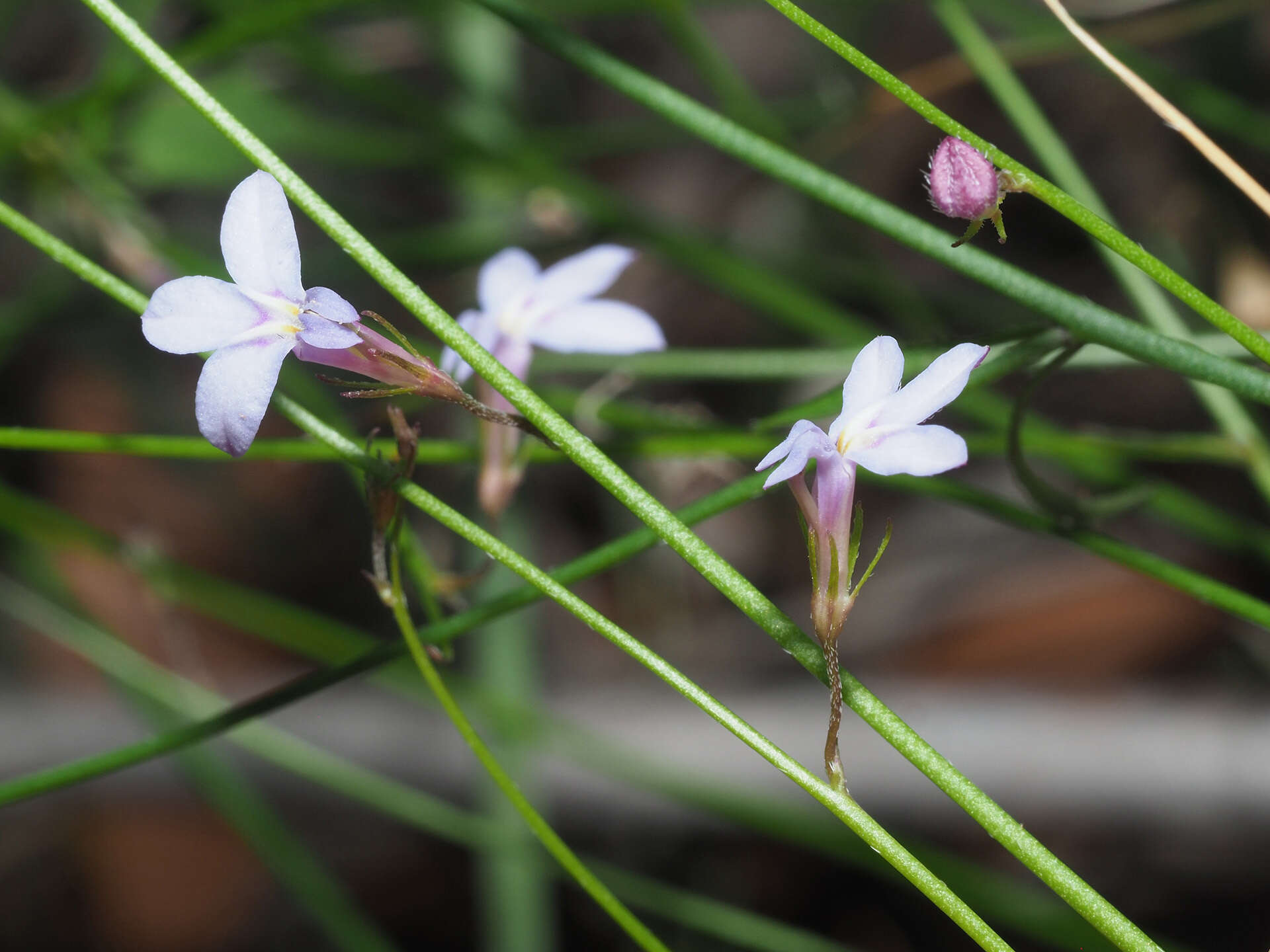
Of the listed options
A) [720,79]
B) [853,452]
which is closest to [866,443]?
[853,452]

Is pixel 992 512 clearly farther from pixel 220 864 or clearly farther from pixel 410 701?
pixel 220 864

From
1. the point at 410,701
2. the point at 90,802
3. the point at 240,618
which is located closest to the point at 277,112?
the point at 240,618

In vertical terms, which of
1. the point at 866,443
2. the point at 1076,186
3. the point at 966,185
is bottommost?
the point at 866,443

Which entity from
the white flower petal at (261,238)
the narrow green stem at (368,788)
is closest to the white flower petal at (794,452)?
the white flower petal at (261,238)

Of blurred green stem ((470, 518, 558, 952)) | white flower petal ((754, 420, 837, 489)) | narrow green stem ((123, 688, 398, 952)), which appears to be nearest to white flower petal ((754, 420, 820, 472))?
white flower petal ((754, 420, 837, 489))

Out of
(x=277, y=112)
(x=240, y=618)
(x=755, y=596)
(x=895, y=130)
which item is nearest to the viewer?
(x=755, y=596)

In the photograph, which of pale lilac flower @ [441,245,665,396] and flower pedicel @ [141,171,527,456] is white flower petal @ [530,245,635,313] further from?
flower pedicel @ [141,171,527,456]

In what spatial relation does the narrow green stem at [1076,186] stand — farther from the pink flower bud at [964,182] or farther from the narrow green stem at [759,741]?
the narrow green stem at [759,741]

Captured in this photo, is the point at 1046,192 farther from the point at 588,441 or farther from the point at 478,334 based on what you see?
the point at 478,334
